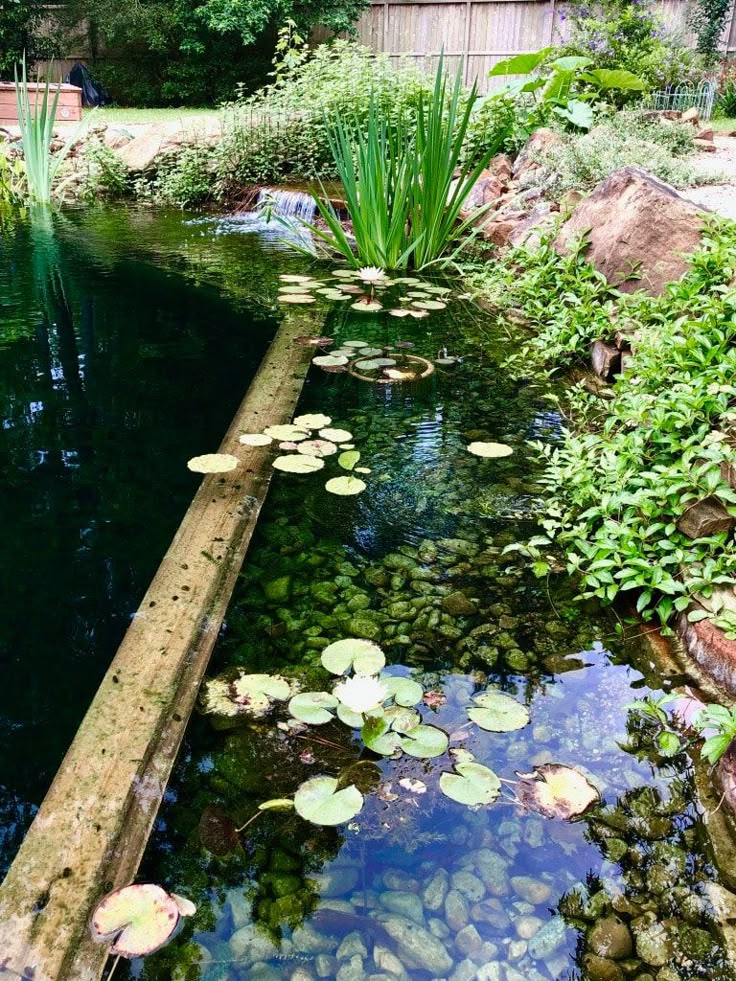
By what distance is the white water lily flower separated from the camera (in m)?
1.38

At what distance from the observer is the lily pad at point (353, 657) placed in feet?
5.18

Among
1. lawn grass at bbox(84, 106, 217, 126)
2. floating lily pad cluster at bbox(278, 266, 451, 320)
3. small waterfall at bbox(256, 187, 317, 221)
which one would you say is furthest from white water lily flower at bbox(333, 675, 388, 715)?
lawn grass at bbox(84, 106, 217, 126)

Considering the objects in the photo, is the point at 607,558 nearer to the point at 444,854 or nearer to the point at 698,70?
the point at 444,854

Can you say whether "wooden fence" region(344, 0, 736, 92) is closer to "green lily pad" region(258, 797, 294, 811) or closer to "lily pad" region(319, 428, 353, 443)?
"lily pad" region(319, 428, 353, 443)

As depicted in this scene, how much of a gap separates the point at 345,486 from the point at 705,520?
3.32 ft

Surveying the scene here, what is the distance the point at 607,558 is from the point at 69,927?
1.36 meters

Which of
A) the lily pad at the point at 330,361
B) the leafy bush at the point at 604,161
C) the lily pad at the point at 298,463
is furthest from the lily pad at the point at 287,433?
the leafy bush at the point at 604,161

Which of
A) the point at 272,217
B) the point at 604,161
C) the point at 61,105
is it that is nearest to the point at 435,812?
the point at 604,161

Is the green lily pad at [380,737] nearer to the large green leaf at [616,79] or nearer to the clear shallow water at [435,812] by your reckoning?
the clear shallow water at [435,812]

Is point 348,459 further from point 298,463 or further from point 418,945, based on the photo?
point 418,945

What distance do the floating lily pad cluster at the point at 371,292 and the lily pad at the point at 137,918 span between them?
130 inches

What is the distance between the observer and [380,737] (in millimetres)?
1428

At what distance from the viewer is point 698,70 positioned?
10047 millimetres

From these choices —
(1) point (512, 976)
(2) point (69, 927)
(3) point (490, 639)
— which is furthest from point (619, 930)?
(2) point (69, 927)
